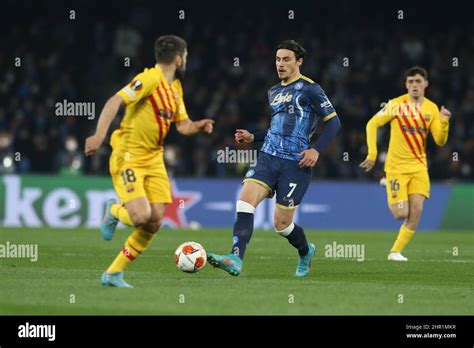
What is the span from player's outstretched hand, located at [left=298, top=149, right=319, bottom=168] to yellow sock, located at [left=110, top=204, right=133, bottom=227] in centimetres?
197

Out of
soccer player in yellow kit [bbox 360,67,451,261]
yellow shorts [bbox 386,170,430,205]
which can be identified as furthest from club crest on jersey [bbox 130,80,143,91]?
yellow shorts [bbox 386,170,430,205]

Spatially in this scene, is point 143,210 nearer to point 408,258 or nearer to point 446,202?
point 408,258

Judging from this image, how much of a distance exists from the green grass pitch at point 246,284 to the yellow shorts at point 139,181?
848 mm

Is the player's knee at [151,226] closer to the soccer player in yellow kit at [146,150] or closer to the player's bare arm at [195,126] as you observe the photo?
the soccer player in yellow kit at [146,150]

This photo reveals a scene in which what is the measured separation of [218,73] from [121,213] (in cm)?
1879

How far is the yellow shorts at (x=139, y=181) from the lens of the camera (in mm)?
9773

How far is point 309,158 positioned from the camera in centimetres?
1095

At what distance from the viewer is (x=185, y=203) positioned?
23.1 meters

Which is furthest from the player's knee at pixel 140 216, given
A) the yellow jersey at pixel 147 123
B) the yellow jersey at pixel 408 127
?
the yellow jersey at pixel 408 127

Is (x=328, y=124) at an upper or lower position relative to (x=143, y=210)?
upper

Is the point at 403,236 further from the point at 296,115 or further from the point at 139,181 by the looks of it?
the point at 139,181

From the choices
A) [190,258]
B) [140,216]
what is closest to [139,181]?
[140,216]

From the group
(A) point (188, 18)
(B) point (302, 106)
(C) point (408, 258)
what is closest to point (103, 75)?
(A) point (188, 18)
